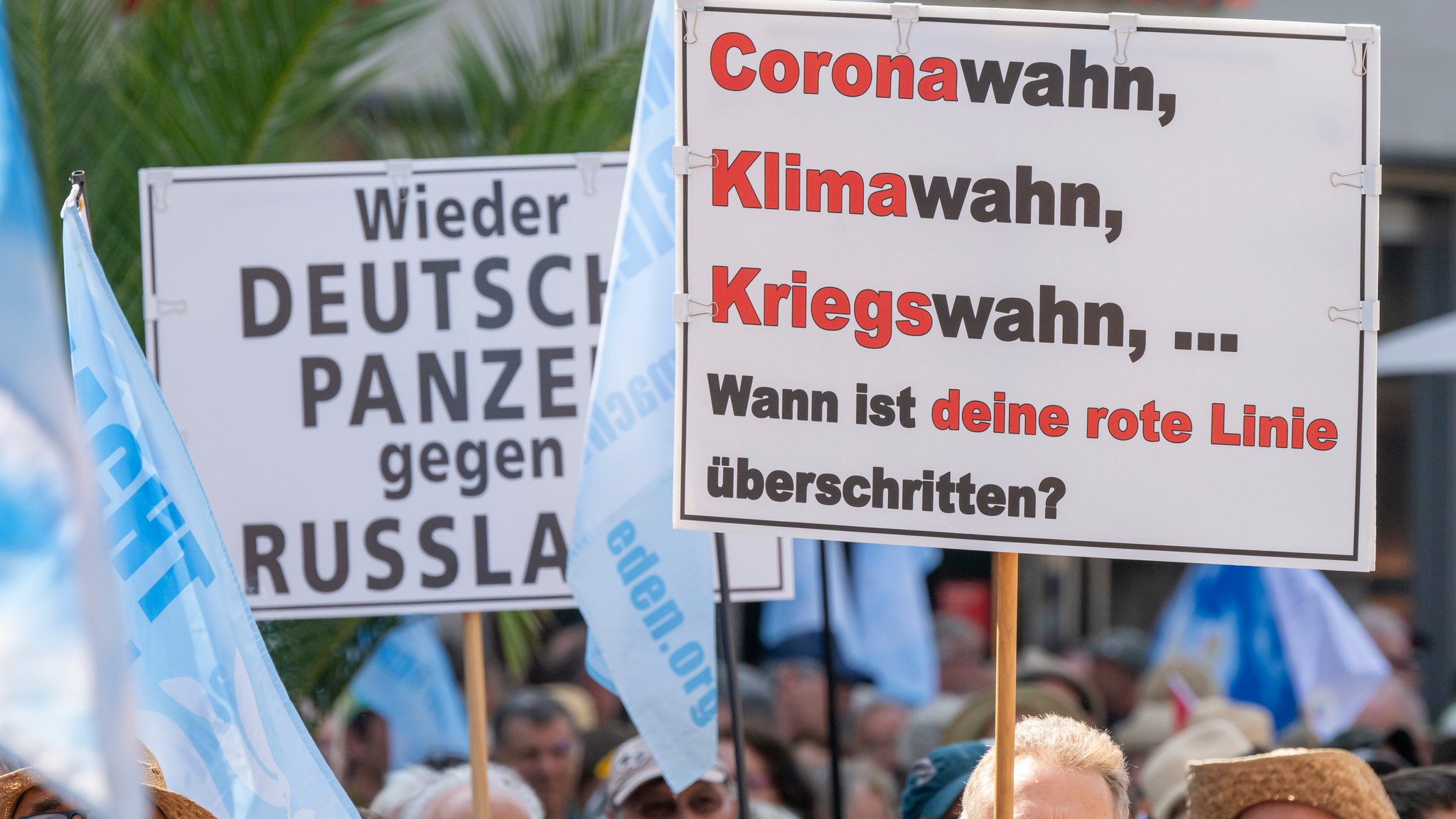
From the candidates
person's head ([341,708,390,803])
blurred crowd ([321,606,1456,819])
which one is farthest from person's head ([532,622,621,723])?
person's head ([341,708,390,803])

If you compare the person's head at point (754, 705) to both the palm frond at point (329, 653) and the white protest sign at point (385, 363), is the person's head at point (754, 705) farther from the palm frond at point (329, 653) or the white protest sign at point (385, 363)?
the white protest sign at point (385, 363)

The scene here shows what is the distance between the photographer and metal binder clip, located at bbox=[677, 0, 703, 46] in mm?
2898

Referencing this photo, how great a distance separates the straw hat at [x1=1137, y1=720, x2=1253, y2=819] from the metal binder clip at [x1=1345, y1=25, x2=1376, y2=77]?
2.10m

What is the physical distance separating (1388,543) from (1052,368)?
12.4 meters

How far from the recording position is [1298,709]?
7230 mm

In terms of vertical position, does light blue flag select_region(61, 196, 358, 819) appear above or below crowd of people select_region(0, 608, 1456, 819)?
above

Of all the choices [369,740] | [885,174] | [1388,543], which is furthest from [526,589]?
[1388,543]

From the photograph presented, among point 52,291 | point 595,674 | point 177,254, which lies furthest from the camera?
point 177,254

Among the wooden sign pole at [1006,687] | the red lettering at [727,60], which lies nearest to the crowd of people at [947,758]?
the wooden sign pole at [1006,687]

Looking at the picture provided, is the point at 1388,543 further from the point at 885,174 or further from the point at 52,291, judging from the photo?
the point at 52,291

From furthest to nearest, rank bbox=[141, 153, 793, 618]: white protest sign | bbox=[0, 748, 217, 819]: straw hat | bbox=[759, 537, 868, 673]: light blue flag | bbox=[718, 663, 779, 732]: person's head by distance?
bbox=[759, 537, 868, 673]: light blue flag < bbox=[718, 663, 779, 732]: person's head < bbox=[141, 153, 793, 618]: white protest sign < bbox=[0, 748, 217, 819]: straw hat

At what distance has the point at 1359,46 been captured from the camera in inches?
111

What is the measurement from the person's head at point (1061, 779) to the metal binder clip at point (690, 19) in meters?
1.35

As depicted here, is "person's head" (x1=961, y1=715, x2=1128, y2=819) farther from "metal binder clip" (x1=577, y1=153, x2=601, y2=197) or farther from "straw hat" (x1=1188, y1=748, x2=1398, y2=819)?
"metal binder clip" (x1=577, y1=153, x2=601, y2=197)
